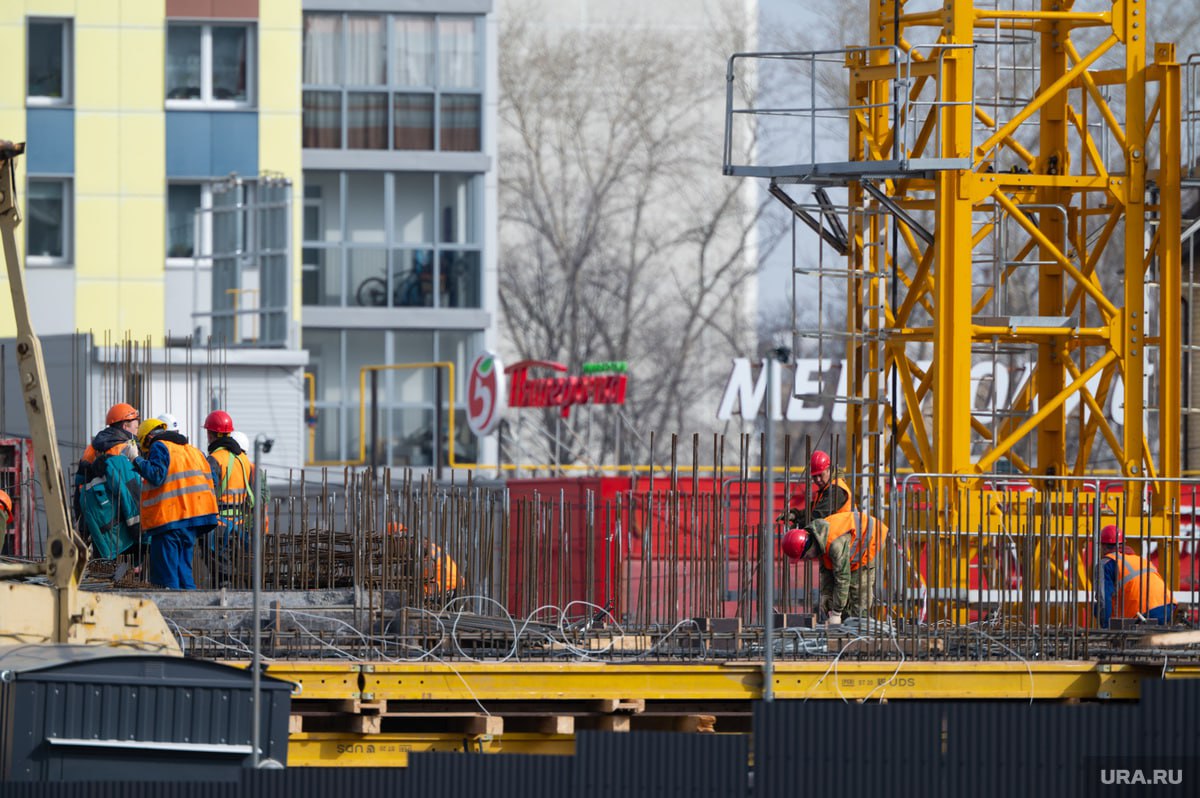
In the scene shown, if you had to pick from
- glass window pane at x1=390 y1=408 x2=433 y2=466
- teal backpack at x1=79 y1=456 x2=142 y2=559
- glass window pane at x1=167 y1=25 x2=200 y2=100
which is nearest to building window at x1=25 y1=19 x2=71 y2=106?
glass window pane at x1=167 y1=25 x2=200 y2=100

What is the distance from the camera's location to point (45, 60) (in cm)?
3753

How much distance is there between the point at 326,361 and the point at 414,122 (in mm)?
5189

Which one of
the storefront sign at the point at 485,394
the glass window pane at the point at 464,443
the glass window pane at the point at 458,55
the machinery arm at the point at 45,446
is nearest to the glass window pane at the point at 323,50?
the glass window pane at the point at 458,55

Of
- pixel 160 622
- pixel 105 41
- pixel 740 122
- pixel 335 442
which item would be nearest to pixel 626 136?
pixel 740 122

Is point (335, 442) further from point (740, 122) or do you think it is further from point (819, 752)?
point (819, 752)

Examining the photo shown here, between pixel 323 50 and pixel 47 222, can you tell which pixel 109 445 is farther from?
pixel 323 50

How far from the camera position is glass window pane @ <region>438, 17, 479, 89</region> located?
44.0m

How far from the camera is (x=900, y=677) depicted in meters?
13.6

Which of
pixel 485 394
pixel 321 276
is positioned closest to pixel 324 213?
pixel 321 276

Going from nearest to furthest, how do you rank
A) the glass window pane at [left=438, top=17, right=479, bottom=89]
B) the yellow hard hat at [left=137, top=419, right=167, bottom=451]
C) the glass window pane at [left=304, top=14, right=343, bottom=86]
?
the yellow hard hat at [left=137, top=419, right=167, bottom=451] → the glass window pane at [left=438, top=17, right=479, bottom=89] → the glass window pane at [left=304, top=14, right=343, bottom=86]

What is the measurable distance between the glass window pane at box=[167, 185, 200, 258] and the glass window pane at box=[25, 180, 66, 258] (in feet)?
6.08

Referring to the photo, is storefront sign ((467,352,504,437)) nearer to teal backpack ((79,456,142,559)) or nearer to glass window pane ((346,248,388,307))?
glass window pane ((346,248,388,307))

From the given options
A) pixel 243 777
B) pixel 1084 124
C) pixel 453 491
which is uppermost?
pixel 1084 124

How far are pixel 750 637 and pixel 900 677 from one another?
5.52ft
